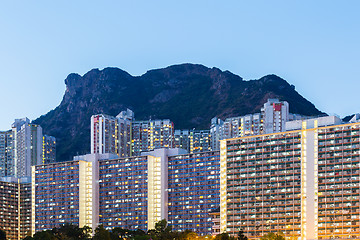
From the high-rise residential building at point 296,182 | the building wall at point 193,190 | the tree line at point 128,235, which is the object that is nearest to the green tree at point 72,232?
the tree line at point 128,235

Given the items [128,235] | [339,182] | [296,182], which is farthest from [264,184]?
[128,235]

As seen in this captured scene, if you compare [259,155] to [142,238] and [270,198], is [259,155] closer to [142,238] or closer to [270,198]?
[270,198]

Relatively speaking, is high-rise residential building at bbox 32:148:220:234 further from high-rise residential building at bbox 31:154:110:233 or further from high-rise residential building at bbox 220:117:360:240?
high-rise residential building at bbox 220:117:360:240

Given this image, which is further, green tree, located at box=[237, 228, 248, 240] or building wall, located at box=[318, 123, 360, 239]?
green tree, located at box=[237, 228, 248, 240]

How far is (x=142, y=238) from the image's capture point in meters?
145

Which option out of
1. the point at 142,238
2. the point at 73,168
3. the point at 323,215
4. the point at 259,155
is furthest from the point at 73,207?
the point at 323,215

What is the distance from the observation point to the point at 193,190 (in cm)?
17788

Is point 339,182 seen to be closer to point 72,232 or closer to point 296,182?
point 296,182

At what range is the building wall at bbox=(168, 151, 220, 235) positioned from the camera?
17475 centimetres

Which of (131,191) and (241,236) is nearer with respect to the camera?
(241,236)

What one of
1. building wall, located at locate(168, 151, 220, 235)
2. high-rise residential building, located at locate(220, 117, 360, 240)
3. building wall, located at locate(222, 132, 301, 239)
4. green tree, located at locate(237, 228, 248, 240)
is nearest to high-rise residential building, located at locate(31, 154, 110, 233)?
building wall, located at locate(168, 151, 220, 235)

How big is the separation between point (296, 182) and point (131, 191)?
188 feet

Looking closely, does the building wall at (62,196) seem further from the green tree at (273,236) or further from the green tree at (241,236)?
the green tree at (273,236)

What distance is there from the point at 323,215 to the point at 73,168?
7950 centimetres
